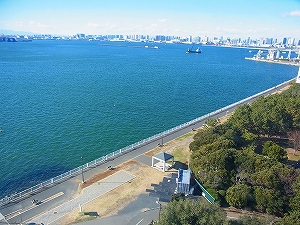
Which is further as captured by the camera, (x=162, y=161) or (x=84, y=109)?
(x=84, y=109)

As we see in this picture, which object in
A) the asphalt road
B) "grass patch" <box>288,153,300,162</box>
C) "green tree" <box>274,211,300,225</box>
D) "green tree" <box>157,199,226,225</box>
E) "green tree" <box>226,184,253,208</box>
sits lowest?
the asphalt road

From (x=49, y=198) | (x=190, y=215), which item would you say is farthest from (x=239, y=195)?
(x=49, y=198)

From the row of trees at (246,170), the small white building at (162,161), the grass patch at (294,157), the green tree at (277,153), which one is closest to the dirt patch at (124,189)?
the small white building at (162,161)

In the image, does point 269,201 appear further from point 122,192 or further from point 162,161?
point 122,192

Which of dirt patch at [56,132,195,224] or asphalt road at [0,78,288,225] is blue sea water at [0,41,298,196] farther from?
dirt patch at [56,132,195,224]

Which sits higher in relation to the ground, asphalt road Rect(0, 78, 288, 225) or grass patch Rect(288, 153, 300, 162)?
grass patch Rect(288, 153, 300, 162)

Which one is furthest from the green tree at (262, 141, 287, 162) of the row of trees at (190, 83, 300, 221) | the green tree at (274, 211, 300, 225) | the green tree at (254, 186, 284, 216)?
the green tree at (274, 211, 300, 225)

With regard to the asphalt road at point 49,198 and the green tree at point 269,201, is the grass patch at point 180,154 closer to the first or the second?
the asphalt road at point 49,198
